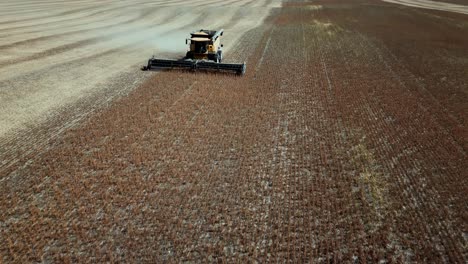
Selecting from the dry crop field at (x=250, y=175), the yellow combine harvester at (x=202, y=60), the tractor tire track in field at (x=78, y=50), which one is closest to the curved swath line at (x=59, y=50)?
the tractor tire track in field at (x=78, y=50)

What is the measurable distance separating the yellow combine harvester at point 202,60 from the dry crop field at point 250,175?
877 mm

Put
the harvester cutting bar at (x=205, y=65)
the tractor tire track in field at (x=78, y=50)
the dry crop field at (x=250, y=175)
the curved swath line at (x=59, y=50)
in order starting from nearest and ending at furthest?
the dry crop field at (x=250, y=175), the tractor tire track in field at (x=78, y=50), the harvester cutting bar at (x=205, y=65), the curved swath line at (x=59, y=50)

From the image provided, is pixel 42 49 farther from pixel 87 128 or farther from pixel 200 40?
pixel 87 128

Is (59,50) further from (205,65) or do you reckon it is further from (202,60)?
(205,65)

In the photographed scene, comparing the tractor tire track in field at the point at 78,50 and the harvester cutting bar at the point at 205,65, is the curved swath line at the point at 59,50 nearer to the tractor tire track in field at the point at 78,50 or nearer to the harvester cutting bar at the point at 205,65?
the tractor tire track in field at the point at 78,50

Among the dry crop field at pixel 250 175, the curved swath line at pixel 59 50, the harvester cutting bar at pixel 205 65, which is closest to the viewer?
the dry crop field at pixel 250 175

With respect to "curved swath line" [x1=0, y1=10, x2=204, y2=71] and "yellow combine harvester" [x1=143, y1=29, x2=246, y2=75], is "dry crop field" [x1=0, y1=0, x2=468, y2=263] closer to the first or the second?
"yellow combine harvester" [x1=143, y1=29, x2=246, y2=75]

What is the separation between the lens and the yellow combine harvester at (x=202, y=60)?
20.9 meters

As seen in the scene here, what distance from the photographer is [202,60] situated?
21594mm

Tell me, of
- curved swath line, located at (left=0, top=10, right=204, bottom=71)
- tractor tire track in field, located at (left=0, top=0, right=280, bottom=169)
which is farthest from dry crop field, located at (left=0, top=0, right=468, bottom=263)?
curved swath line, located at (left=0, top=10, right=204, bottom=71)

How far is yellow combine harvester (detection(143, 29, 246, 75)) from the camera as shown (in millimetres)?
20875

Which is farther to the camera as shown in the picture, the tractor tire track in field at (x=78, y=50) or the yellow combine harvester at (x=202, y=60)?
the yellow combine harvester at (x=202, y=60)

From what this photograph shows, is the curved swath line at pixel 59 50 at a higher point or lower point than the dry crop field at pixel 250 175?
higher

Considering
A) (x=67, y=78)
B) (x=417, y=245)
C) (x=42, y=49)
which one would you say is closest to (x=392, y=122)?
(x=417, y=245)
